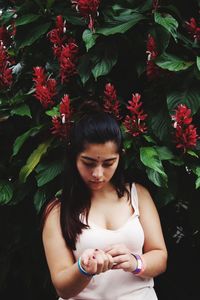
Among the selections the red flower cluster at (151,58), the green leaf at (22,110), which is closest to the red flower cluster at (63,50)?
the green leaf at (22,110)

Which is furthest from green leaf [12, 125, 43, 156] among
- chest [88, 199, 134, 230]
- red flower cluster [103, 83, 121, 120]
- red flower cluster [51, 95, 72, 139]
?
chest [88, 199, 134, 230]

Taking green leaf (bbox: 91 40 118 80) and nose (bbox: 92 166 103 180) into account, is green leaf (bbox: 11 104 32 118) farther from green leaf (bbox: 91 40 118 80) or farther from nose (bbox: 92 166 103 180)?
nose (bbox: 92 166 103 180)

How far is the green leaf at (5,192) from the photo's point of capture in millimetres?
2404

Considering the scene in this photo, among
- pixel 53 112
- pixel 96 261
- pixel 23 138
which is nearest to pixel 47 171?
pixel 23 138

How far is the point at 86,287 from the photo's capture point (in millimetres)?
2002

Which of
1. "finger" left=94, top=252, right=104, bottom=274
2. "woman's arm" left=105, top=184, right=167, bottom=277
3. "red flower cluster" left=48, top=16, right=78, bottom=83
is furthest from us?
"red flower cluster" left=48, top=16, right=78, bottom=83

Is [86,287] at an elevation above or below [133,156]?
below

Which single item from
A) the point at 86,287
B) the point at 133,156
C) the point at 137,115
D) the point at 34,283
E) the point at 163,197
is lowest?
the point at 34,283

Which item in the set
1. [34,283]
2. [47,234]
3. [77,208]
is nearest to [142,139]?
[77,208]

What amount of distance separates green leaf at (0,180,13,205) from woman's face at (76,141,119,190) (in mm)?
599

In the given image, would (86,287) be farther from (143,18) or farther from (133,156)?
(143,18)

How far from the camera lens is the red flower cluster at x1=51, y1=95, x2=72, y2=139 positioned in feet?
6.95

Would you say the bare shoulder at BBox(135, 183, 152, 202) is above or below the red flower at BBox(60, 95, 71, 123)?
below

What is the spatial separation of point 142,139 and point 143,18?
532mm
